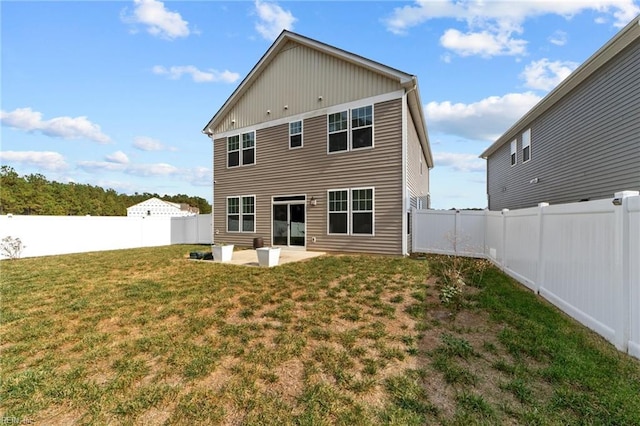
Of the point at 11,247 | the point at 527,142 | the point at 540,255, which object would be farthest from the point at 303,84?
the point at 11,247

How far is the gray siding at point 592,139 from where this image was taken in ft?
23.9

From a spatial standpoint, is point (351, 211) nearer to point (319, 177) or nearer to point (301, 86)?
point (319, 177)

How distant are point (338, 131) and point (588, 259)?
348 inches

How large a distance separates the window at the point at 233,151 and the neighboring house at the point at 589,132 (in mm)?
13056

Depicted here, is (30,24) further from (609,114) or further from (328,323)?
(609,114)

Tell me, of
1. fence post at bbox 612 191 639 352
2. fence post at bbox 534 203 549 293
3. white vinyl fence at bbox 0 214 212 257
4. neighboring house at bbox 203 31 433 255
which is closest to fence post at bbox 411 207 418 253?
neighboring house at bbox 203 31 433 255

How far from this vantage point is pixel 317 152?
11.7 metres

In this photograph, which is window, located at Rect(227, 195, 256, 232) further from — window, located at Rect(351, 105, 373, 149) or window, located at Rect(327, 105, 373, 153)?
window, located at Rect(351, 105, 373, 149)

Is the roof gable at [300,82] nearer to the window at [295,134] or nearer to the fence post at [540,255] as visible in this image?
the window at [295,134]

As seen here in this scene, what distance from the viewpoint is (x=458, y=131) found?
63.1 ft

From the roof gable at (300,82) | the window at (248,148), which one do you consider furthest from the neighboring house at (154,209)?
the roof gable at (300,82)

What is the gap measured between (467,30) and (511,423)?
1114 cm

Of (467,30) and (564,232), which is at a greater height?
(467,30)

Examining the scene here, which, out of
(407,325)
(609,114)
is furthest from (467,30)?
(407,325)
